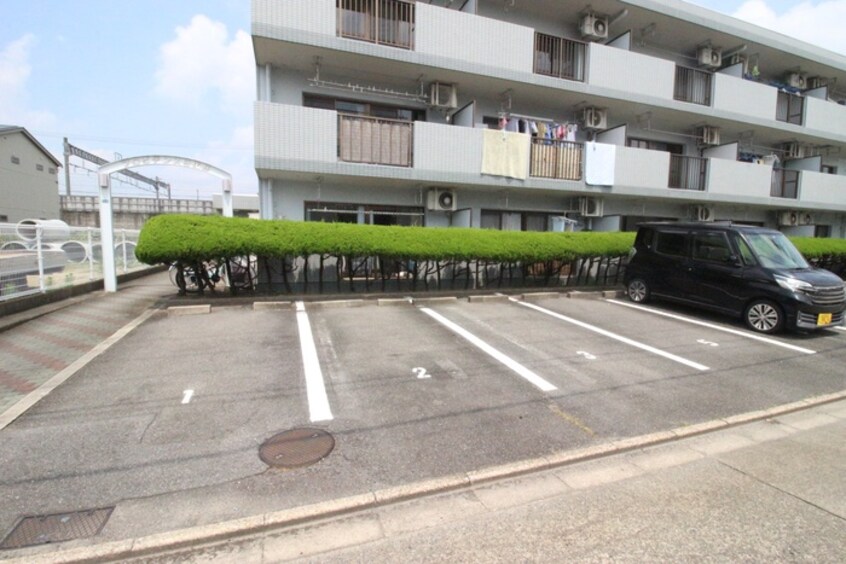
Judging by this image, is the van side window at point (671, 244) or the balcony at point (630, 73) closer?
the van side window at point (671, 244)

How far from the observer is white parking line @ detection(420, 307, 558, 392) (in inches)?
181

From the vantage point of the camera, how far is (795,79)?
1616 centimetres

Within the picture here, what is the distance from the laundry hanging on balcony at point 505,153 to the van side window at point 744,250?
483 cm

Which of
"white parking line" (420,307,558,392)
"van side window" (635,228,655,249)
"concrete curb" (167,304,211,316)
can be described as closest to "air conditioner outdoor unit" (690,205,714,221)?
"van side window" (635,228,655,249)

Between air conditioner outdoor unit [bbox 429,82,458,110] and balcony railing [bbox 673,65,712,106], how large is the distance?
25.2 feet

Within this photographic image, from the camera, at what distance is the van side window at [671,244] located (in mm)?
8242

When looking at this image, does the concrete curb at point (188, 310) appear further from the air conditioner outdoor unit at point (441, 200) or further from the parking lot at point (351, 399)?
the air conditioner outdoor unit at point (441, 200)

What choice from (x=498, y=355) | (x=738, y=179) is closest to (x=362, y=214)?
(x=498, y=355)

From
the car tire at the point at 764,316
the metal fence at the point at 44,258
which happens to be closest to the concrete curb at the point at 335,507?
the car tire at the point at 764,316

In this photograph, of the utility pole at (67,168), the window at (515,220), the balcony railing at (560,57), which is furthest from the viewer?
the utility pole at (67,168)

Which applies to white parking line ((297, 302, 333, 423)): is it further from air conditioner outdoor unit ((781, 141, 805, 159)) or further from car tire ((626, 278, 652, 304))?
air conditioner outdoor unit ((781, 141, 805, 159))

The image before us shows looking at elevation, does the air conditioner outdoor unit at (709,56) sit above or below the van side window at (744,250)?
above

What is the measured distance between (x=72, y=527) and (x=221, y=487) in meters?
0.77

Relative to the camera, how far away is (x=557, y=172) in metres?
11.0
